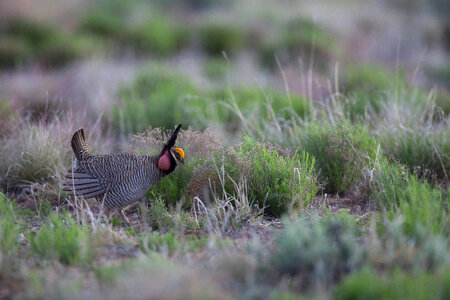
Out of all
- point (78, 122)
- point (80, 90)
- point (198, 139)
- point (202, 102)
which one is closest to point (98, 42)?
point (80, 90)

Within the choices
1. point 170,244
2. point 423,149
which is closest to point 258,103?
point 423,149

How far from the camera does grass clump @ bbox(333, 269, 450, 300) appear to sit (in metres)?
2.40

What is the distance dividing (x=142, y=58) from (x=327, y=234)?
9479mm

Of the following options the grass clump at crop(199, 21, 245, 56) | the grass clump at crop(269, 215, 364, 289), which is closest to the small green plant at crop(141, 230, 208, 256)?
the grass clump at crop(269, 215, 364, 289)

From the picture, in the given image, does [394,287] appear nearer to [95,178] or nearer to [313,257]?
[313,257]

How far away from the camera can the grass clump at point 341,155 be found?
4797mm

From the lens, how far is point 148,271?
2.58m

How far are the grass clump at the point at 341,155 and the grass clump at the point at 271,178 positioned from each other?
54cm

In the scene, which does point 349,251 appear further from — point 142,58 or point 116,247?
point 142,58

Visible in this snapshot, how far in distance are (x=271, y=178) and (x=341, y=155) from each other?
87cm

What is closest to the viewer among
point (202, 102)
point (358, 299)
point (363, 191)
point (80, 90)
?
point (358, 299)

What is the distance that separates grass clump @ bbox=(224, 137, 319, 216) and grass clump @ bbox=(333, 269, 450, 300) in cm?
166

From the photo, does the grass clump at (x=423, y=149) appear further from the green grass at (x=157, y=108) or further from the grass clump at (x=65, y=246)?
the grass clump at (x=65, y=246)

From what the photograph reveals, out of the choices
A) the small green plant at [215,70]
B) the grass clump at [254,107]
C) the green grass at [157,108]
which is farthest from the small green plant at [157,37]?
the grass clump at [254,107]
